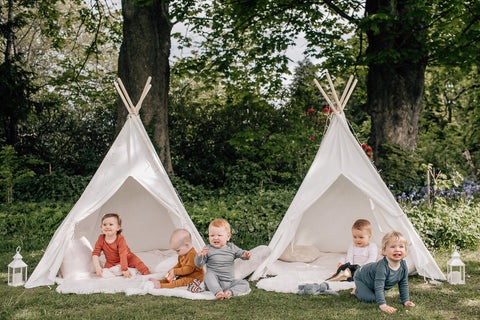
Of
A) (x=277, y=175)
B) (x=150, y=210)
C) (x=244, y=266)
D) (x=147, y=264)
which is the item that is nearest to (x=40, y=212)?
(x=150, y=210)

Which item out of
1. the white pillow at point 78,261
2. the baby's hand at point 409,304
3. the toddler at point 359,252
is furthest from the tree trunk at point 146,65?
the baby's hand at point 409,304

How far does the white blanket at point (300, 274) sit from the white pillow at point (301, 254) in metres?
0.07

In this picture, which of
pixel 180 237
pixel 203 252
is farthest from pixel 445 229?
pixel 180 237

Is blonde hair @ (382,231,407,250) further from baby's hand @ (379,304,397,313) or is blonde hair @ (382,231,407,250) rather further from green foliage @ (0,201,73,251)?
green foliage @ (0,201,73,251)

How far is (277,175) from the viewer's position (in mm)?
10383

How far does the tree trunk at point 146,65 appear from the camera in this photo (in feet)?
27.0

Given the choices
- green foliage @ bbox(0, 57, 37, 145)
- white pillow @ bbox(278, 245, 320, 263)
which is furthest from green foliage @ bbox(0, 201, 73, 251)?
white pillow @ bbox(278, 245, 320, 263)

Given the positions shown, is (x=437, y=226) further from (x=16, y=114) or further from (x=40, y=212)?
(x=16, y=114)

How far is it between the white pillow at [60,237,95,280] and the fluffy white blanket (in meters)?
0.01

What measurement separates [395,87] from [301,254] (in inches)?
169

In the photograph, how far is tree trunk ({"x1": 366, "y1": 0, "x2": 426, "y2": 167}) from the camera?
7727 mm

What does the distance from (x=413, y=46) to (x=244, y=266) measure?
543cm

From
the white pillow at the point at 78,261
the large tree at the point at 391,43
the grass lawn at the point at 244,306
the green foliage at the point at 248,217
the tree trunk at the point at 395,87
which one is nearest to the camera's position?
the grass lawn at the point at 244,306

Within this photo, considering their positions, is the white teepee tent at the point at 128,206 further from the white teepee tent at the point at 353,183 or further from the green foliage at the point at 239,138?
the green foliage at the point at 239,138
